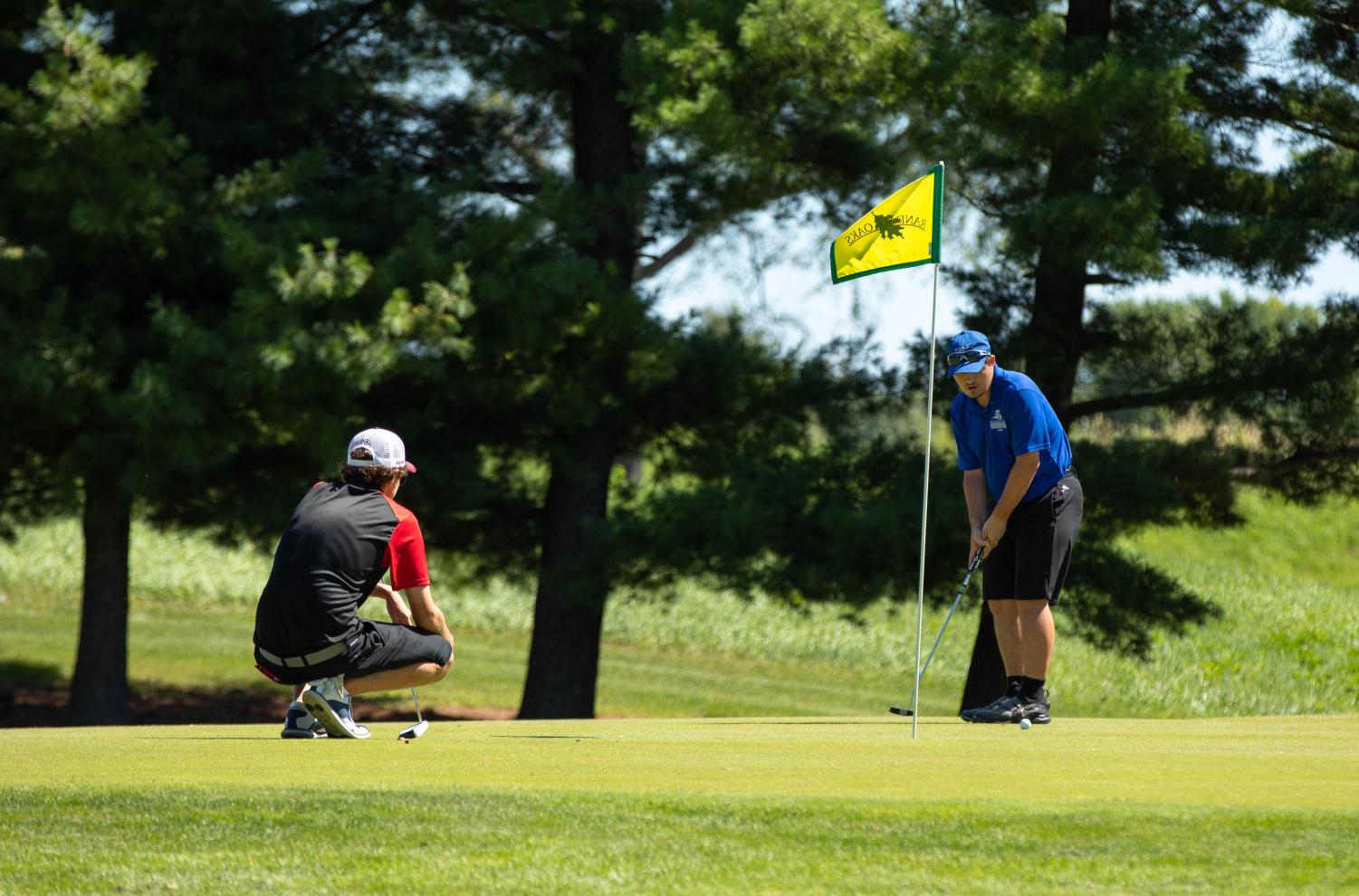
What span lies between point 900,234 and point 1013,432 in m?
1.34

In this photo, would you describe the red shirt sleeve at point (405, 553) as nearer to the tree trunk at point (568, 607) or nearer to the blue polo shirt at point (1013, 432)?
the blue polo shirt at point (1013, 432)

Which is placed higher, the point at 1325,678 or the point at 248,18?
the point at 248,18

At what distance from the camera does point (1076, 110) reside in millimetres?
12461

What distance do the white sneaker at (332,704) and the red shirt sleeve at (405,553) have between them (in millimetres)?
578

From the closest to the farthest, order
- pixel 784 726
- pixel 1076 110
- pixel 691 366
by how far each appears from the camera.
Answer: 1. pixel 784 726
2. pixel 1076 110
3. pixel 691 366

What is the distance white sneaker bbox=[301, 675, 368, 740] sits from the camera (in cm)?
729

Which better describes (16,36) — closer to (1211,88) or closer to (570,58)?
(570,58)

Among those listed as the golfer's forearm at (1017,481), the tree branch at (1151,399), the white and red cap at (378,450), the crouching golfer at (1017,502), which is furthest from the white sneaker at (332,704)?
the tree branch at (1151,399)

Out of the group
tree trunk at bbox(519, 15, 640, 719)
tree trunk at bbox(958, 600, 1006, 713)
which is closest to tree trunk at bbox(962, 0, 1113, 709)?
tree trunk at bbox(958, 600, 1006, 713)

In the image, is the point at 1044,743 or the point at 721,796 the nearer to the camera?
the point at 721,796

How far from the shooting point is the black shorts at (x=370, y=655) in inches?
281

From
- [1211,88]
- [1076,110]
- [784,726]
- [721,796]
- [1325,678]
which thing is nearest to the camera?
[721,796]

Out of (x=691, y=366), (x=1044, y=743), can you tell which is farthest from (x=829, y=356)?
(x=1044, y=743)

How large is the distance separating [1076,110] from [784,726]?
6.27m
